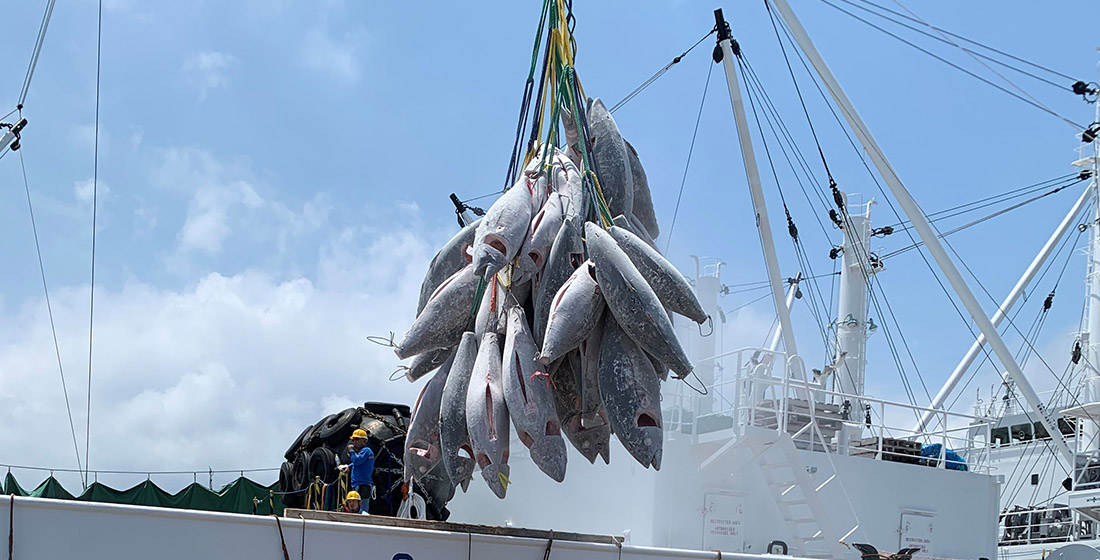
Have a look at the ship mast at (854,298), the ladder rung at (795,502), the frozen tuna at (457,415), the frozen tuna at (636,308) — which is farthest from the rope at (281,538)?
the ship mast at (854,298)

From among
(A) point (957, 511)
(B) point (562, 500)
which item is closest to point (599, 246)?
(B) point (562, 500)

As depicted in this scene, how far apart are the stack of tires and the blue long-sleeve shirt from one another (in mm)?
2479

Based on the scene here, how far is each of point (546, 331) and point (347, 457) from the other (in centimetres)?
1059

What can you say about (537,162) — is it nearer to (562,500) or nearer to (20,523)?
(20,523)

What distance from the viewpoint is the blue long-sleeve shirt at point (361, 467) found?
14594 millimetres

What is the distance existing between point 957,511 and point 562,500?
7.59 meters

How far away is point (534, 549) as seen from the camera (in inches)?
376

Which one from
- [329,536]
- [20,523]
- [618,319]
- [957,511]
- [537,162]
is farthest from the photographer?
[957,511]

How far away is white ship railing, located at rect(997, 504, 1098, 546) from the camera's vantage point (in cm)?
2427

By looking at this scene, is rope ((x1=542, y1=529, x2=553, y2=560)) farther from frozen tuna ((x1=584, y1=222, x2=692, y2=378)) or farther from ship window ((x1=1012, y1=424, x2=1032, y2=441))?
ship window ((x1=1012, y1=424, x2=1032, y2=441))

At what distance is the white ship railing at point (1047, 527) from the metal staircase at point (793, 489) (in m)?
7.09

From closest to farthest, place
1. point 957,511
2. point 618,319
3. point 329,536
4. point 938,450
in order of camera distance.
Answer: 1. point 329,536
2. point 618,319
3. point 957,511
4. point 938,450

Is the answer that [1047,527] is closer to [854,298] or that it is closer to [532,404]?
[854,298]

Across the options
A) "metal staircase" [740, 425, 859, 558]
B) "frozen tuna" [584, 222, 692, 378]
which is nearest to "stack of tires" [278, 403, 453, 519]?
"metal staircase" [740, 425, 859, 558]
